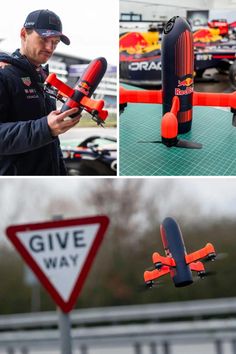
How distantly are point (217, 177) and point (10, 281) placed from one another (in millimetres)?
1392

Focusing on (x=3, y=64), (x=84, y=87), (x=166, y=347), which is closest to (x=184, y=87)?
(x=84, y=87)

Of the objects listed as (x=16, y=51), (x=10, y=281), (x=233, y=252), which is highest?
(x=16, y=51)

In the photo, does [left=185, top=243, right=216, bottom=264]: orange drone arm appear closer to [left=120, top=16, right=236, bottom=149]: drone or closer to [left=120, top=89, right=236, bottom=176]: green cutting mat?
[left=120, top=89, right=236, bottom=176]: green cutting mat

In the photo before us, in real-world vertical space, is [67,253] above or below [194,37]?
below

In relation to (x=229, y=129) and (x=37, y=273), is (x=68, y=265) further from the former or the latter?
(x=229, y=129)

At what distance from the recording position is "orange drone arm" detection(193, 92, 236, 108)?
7.66 ft

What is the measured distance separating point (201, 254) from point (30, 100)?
0.62 meters

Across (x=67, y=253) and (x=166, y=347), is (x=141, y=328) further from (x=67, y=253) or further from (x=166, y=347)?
(x=67, y=253)

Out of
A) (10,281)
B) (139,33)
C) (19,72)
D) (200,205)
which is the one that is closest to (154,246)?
(200,205)

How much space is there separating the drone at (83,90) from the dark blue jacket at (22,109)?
5 cm

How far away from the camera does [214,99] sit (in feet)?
7.79

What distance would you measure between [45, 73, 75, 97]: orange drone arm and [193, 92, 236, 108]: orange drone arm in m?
0.69

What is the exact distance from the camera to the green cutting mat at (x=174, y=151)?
6.79 feet

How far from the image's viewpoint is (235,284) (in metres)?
2.66
